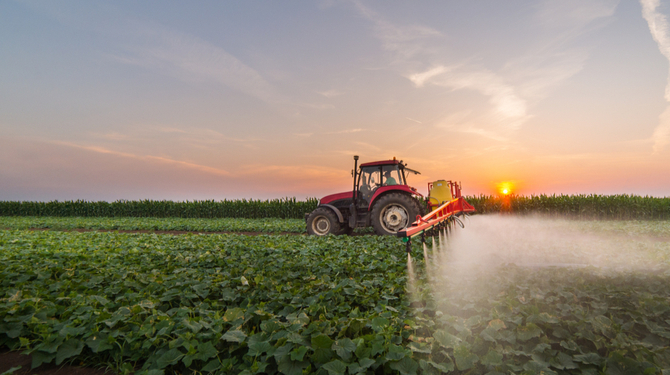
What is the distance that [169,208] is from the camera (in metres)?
27.4

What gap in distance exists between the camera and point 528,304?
12.7ft

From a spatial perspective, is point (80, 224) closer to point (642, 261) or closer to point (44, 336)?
point (44, 336)

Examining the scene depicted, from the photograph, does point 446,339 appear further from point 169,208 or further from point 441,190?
point 169,208

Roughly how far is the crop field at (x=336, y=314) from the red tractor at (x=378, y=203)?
298 cm

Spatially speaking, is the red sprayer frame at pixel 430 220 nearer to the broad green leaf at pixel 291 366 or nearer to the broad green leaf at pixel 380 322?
the broad green leaf at pixel 380 322

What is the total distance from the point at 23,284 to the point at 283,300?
399 cm

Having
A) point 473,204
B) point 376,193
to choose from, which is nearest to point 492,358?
point 376,193

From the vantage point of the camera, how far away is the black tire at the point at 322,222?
1038cm

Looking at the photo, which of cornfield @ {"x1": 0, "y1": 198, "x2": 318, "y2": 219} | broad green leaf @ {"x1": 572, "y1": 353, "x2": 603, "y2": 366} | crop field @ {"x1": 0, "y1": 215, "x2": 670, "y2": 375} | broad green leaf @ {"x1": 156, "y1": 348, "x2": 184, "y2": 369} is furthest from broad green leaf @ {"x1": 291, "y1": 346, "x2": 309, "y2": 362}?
cornfield @ {"x1": 0, "y1": 198, "x2": 318, "y2": 219}

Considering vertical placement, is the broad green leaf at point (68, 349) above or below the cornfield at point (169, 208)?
below

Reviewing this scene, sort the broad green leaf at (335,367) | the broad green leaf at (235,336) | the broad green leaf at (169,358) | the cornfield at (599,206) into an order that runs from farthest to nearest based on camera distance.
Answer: the cornfield at (599,206) < the broad green leaf at (235,336) < the broad green leaf at (169,358) < the broad green leaf at (335,367)

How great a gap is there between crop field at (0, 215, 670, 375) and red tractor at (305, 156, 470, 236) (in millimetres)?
2985

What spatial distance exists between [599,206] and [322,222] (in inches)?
785

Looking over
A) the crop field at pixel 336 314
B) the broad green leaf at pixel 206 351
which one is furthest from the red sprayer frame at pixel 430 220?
the broad green leaf at pixel 206 351
